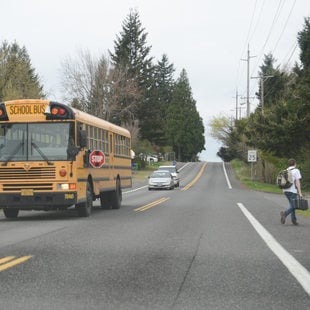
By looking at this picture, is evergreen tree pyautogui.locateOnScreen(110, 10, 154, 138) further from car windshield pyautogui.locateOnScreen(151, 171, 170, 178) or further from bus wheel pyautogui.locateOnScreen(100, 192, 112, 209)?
bus wheel pyautogui.locateOnScreen(100, 192, 112, 209)

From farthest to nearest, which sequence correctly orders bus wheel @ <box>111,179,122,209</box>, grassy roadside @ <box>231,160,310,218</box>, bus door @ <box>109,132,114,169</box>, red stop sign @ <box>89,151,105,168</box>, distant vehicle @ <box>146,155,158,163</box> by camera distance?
1. distant vehicle @ <box>146,155,158,163</box>
2. grassy roadside @ <box>231,160,310,218</box>
3. bus wheel @ <box>111,179,122,209</box>
4. bus door @ <box>109,132,114,169</box>
5. red stop sign @ <box>89,151,105,168</box>

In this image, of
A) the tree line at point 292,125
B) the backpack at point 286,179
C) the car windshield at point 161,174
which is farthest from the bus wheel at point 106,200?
the car windshield at point 161,174

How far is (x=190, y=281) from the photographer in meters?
7.66

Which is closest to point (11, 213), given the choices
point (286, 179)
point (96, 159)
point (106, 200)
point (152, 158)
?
point (96, 159)

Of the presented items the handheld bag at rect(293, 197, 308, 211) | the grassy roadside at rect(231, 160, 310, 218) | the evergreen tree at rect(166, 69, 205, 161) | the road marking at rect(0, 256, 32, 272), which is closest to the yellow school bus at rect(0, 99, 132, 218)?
the handheld bag at rect(293, 197, 308, 211)

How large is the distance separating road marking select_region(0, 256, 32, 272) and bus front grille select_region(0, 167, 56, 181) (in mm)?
7090

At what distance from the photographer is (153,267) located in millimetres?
8750

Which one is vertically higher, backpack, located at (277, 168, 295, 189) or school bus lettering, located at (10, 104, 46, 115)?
school bus lettering, located at (10, 104, 46, 115)

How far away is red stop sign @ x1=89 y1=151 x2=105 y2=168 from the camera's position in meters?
18.3

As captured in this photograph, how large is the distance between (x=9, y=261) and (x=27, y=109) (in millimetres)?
8518

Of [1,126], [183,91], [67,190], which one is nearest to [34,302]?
[67,190]

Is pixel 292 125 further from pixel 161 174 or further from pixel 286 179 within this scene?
pixel 286 179

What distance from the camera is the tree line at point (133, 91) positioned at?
47.5 meters

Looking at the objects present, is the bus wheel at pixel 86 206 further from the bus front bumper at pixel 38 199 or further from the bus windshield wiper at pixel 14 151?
the bus windshield wiper at pixel 14 151
